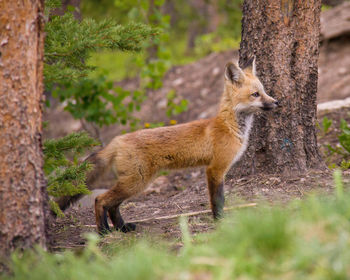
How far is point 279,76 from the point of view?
18.6 feet

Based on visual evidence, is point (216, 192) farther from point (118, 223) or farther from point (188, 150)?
point (118, 223)

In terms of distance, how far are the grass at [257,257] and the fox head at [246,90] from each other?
7.65 feet

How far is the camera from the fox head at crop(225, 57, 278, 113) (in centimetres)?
548

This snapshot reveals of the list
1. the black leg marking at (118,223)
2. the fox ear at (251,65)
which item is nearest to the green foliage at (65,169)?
the black leg marking at (118,223)

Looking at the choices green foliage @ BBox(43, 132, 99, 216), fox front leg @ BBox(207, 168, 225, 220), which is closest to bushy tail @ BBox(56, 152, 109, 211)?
green foliage @ BBox(43, 132, 99, 216)

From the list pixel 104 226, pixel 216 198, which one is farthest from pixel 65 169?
pixel 216 198

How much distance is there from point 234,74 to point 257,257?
3.35 meters

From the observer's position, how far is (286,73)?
5672 mm

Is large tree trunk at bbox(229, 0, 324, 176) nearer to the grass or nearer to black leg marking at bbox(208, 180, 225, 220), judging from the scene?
black leg marking at bbox(208, 180, 225, 220)

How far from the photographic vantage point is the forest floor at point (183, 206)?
16.0ft

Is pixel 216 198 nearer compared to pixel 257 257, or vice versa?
pixel 257 257

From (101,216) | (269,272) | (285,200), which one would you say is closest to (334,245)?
(269,272)

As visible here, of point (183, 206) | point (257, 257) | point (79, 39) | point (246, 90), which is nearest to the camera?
point (257, 257)

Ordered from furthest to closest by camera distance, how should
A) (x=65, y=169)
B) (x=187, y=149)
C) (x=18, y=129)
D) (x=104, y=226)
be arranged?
(x=187, y=149), (x=104, y=226), (x=65, y=169), (x=18, y=129)
